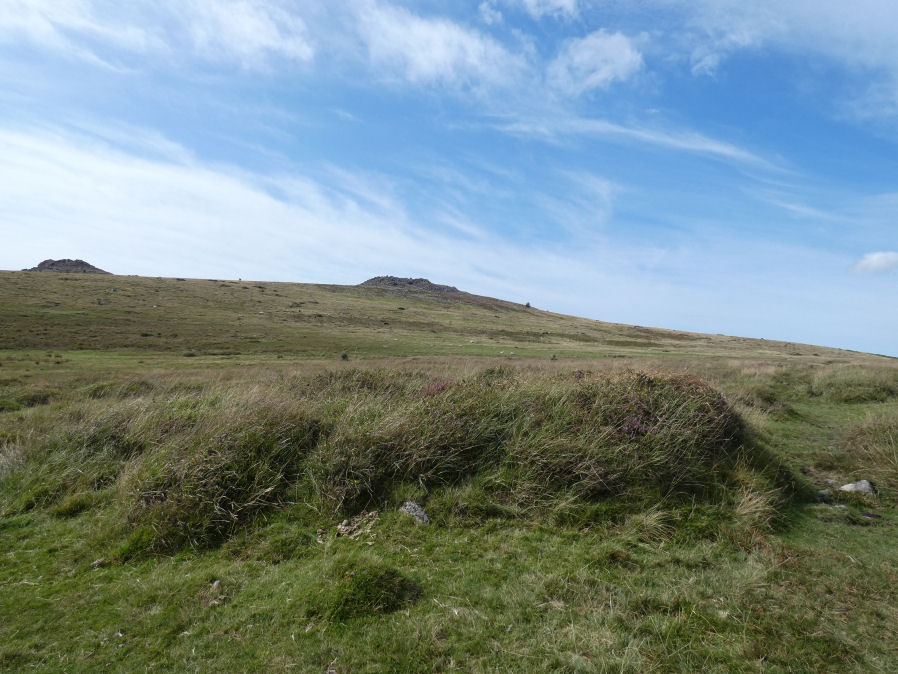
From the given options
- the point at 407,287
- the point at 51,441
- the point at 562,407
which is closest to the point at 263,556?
the point at 562,407

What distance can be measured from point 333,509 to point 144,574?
2521 millimetres

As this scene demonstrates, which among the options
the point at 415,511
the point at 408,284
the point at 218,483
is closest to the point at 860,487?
the point at 415,511

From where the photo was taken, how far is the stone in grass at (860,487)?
8203 mm

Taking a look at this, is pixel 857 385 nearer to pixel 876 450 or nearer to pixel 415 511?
pixel 876 450

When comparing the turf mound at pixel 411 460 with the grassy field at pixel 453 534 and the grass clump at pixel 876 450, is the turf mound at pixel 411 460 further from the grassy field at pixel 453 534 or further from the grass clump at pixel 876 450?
the grass clump at pixel 876 450

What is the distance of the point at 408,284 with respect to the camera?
15588 centimetres

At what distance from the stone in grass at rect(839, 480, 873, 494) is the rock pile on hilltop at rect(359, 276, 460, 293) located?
138408 mm

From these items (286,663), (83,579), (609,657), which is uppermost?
(609,657)

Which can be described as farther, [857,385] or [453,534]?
[857,385]

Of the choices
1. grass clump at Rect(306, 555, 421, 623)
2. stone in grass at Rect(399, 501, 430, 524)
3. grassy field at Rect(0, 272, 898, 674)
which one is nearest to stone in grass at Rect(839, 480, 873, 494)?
grassy field at Rect(0, 272, 898, 674)

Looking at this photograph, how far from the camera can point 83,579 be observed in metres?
5.66

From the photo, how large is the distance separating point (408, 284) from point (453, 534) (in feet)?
497

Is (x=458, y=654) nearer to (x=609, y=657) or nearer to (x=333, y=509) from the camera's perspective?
(x=609, y=657)

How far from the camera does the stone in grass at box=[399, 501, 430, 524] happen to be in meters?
6.87
